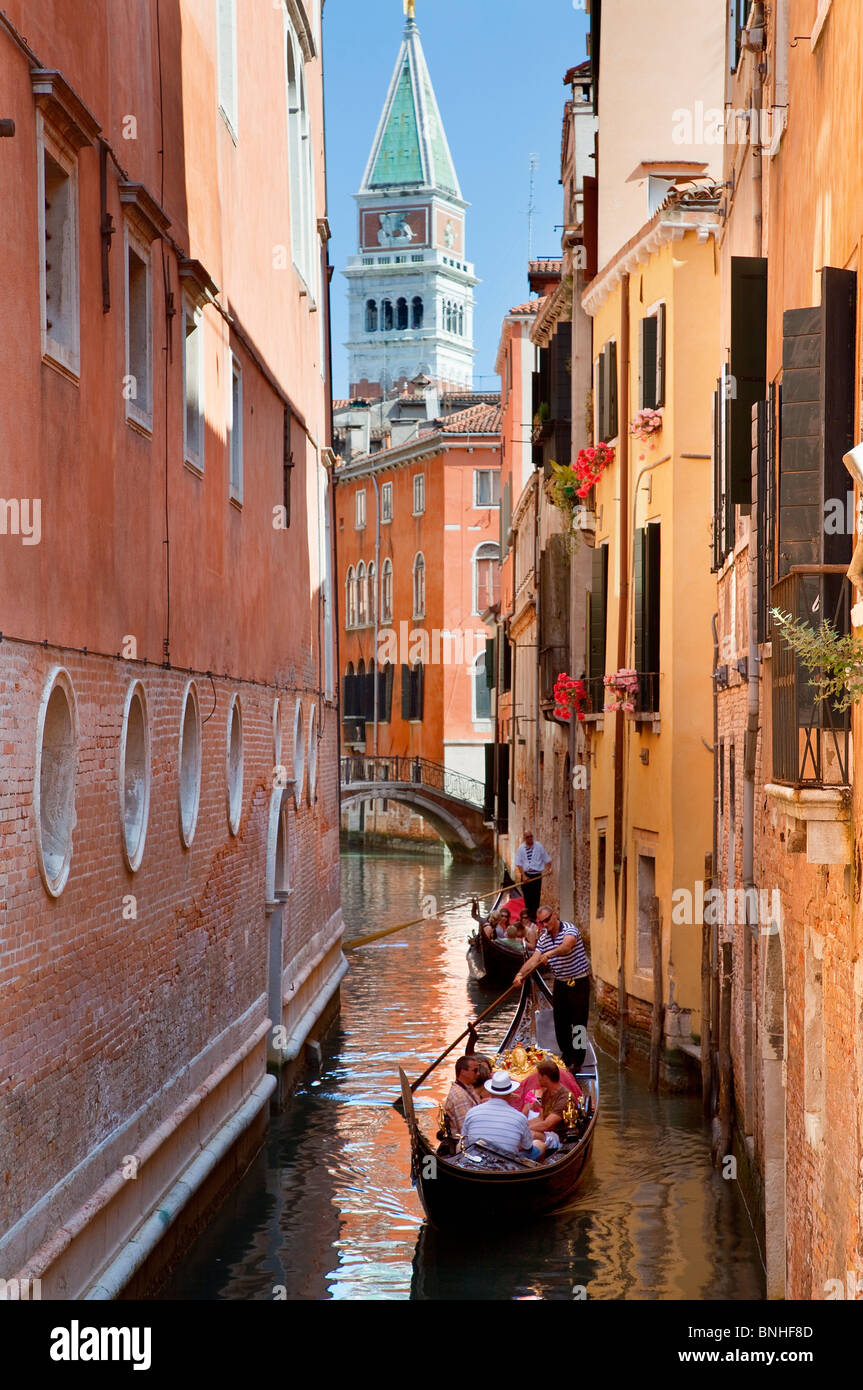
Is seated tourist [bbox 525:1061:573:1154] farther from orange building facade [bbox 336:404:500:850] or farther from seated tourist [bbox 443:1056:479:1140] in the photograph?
orange building facade [bbox 336:404:500:850]

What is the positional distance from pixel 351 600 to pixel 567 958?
132 feet

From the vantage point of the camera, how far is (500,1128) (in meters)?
11.0

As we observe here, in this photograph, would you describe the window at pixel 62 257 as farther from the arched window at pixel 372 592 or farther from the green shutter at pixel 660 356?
the arched window at pixel 372 592

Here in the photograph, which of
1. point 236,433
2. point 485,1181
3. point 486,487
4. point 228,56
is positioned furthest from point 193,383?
point 486,487

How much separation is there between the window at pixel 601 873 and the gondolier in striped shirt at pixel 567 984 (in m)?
3.01

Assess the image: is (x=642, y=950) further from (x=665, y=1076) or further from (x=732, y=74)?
(x=732, y=74)

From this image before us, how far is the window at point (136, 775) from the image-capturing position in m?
9.22

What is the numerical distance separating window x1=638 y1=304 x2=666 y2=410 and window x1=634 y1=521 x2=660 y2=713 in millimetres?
1166

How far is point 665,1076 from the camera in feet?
47.8

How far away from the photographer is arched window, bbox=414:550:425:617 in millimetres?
49188

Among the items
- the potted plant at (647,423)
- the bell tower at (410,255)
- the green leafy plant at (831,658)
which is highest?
the bell tower at (410,255)

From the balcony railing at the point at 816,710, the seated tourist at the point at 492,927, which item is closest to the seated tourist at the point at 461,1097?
the balcony railing at the point at 816,710

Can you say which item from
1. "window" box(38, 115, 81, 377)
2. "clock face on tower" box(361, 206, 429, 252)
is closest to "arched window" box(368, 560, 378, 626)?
"window" box(38, 115, 81, 377)

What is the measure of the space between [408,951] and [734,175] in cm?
1673
